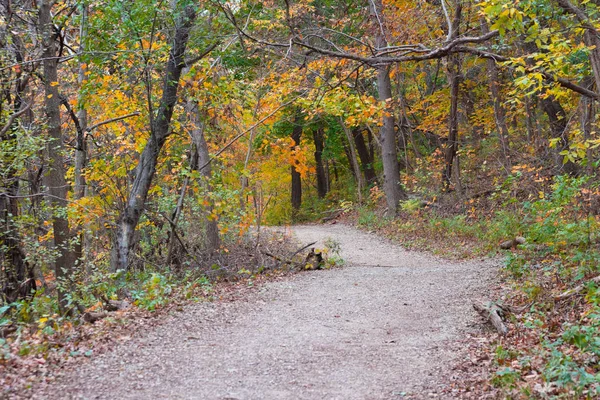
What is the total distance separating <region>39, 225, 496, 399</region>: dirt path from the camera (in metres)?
5.12

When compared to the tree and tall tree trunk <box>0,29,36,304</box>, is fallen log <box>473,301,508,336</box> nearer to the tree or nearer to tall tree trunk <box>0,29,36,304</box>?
the tree

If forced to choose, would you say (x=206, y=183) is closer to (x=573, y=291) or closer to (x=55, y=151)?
(x=55, y=151)

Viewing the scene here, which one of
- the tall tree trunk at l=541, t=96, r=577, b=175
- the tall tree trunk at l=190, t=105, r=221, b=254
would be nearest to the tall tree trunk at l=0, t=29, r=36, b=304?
the tall tree trunk at l=190, t=105, r=221, b=254

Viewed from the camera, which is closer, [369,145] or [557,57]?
[557,57]

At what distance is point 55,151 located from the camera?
1045 cm

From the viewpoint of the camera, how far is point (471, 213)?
54.3ft

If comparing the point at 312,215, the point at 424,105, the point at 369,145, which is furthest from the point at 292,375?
the point at 369,145

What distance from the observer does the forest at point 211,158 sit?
21.5 feet

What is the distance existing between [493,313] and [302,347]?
2374 millimetres

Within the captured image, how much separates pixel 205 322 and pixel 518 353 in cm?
418

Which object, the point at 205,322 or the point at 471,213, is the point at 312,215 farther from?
the point at 205,322

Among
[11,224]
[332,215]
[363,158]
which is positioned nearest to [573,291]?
[11,224]

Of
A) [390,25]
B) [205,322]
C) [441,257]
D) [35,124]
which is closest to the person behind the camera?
[205,322]

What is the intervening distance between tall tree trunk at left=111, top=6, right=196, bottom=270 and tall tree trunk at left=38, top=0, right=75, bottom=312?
1.09 m
